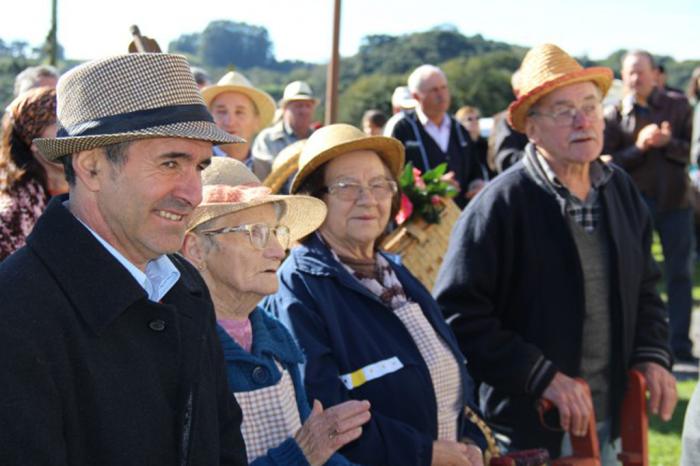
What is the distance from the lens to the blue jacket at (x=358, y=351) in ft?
10.4

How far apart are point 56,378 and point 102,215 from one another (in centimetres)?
41

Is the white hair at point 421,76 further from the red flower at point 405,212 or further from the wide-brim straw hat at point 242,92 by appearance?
the red flower at point 405,212

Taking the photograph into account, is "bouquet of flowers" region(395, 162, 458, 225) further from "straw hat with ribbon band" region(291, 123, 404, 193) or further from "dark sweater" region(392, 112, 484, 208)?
"dark sweater" region(392, 112, 484, 208)

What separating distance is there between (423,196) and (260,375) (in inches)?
105

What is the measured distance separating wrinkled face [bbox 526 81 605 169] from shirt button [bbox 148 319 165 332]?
2418mm

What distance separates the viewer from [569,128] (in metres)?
4.02

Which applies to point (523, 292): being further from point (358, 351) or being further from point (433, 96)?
point (433, 96)

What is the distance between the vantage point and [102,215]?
2092 millimetres

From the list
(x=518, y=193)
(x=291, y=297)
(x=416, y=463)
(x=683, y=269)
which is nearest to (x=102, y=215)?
(x=291, y=297)

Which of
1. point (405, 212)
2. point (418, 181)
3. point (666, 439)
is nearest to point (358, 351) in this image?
point (405, 212)

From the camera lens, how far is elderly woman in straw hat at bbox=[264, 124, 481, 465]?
10.5 feet

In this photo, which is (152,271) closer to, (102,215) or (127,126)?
(102,215)

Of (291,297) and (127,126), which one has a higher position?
(127,126)

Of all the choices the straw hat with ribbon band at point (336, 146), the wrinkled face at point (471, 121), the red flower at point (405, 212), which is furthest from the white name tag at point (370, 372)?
the wrinkled face at point (471, 121)
